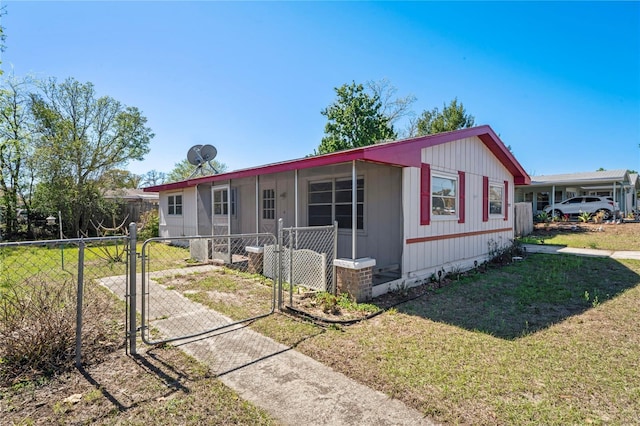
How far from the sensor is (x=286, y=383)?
288cm

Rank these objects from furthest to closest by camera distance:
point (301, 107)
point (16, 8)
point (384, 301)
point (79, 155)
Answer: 1. point (301, 107)
2. point (79, 155)
3. point (16, 8)
4. point (384, 301)

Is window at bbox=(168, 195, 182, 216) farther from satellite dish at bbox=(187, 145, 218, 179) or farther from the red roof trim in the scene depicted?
the red roof trim

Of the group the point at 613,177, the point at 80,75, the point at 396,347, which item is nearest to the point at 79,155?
the point at 80,75

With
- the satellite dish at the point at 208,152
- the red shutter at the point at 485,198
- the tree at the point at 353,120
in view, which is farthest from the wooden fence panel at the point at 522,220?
the satellite dish at the point at 208,152

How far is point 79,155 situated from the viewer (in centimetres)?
1684

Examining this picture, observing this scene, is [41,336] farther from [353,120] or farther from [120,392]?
[353,120]

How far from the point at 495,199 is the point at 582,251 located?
12.5 ft

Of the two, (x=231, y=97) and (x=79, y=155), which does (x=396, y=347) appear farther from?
(x=79, y=155)

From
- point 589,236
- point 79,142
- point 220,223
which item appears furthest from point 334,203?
point 79,142

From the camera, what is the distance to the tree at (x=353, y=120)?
1024 inches

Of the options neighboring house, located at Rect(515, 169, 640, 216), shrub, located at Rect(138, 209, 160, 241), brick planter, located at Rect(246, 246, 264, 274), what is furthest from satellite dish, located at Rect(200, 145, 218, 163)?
neighboring house, located at Rect(515, 169, 640, 216)

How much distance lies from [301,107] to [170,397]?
2117 centimetres

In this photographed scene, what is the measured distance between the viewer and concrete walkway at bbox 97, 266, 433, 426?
241 centimetres

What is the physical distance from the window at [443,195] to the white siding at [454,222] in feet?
0.55
